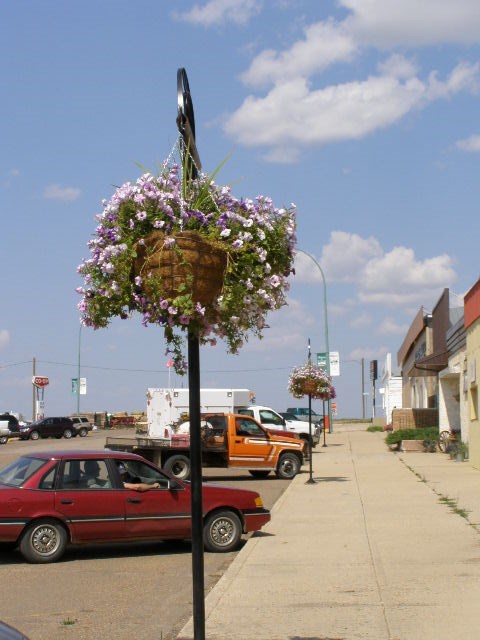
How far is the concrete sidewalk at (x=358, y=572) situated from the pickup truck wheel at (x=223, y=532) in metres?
0.30

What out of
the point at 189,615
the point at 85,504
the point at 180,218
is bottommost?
the point at 189,615

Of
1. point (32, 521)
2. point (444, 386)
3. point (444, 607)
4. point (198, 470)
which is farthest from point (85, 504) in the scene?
point (444, 386)

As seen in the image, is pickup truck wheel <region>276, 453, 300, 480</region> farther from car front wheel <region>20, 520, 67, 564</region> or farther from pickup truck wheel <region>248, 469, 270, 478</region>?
car front wheel <region>20, 520, 67, 564</region>

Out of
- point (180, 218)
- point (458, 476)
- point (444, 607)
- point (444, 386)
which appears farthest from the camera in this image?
point (444, 386)

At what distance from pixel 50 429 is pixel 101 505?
52.1 meters

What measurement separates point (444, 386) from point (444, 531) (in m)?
22.9

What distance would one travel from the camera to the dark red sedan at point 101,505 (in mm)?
11812

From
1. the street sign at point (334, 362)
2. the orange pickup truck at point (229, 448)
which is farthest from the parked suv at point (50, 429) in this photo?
the orange pickup truck at point (229, 448)

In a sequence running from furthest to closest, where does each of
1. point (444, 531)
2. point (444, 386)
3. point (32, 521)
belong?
point (444, 386) < point (444, 531) < point (32, 521)

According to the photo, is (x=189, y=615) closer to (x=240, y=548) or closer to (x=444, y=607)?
(x=444, y=607)

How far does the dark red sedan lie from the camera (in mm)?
11812

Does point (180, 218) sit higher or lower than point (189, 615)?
higher

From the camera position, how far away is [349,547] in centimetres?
1255

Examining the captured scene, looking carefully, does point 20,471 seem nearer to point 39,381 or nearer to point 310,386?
point 310,386
